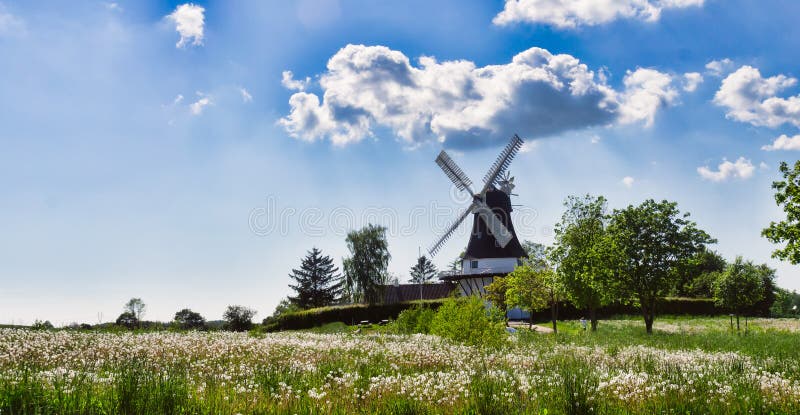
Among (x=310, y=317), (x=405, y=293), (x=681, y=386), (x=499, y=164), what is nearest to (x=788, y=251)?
(x=681, y=386)

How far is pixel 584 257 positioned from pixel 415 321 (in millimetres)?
12489

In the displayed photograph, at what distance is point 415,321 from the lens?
96.4 ft

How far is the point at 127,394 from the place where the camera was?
7.77 meters

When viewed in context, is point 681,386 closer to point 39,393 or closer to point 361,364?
point 361,364

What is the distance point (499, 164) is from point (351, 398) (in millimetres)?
52913

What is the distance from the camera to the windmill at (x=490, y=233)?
188ft

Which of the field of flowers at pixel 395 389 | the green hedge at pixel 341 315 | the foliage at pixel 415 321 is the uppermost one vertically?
the field of flowers at pixel 395 389

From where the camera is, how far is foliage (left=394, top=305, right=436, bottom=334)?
27156 millimetres

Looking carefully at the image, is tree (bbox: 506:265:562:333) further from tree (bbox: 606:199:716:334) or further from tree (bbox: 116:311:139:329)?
tree (bbox: 116:311:139:329)

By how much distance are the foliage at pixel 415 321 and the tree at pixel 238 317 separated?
1085 inches

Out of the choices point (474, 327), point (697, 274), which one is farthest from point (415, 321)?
point (697, 274)

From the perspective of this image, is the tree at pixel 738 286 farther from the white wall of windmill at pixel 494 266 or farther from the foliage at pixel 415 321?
the foliage at pixel 415 321

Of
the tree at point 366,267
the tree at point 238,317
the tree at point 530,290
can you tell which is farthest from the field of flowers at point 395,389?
the tree at point 366,267

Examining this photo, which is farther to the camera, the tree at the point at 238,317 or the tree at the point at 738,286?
the tree at the point at 238,317
